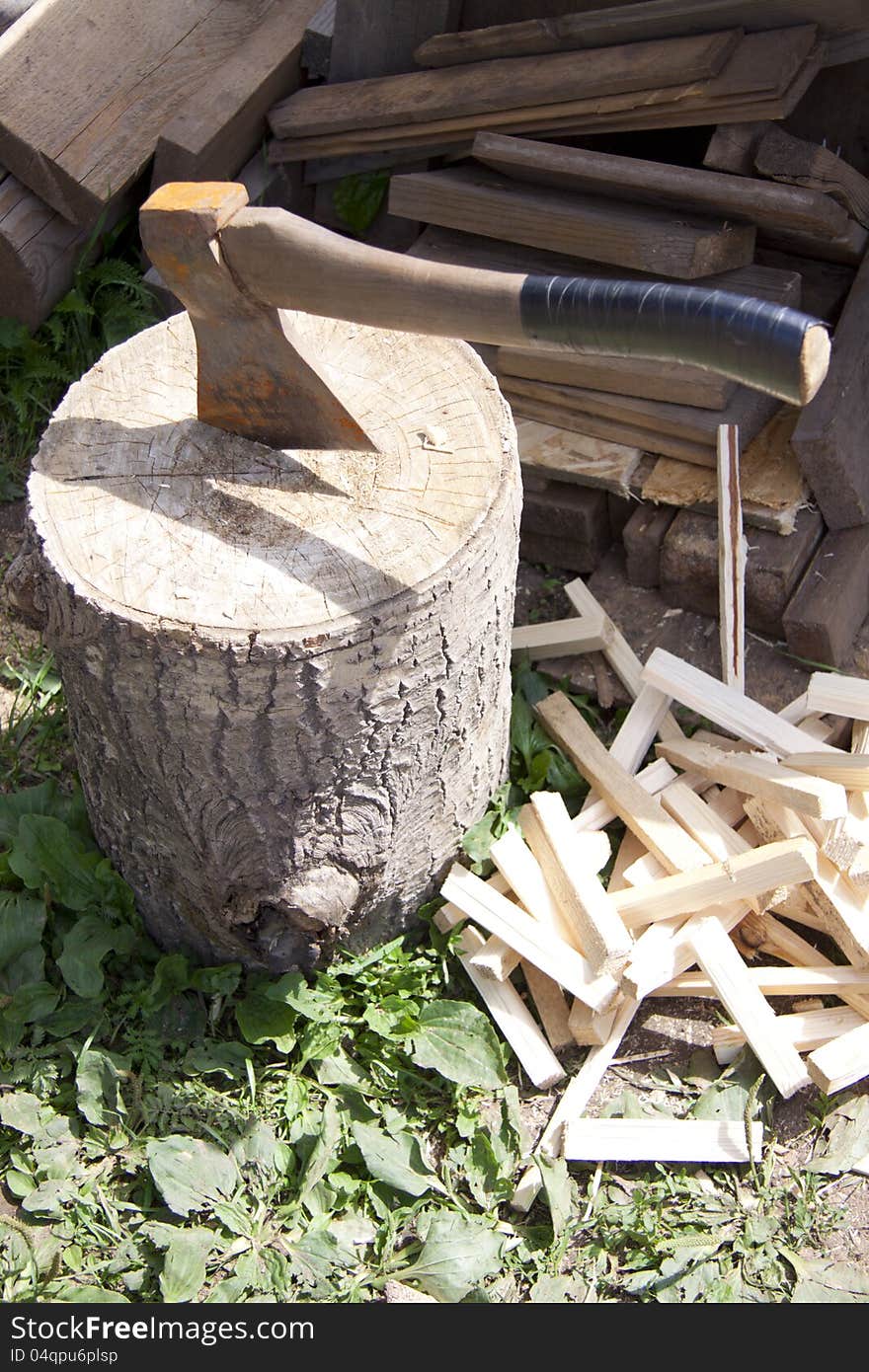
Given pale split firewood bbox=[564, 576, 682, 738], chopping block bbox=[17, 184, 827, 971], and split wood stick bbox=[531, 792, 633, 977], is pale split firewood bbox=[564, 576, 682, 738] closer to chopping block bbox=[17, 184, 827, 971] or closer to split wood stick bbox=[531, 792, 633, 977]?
split wood stick bbox=[531, 792, 633, 977]

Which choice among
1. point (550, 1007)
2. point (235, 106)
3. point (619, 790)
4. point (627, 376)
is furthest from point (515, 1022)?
point (235, 106)

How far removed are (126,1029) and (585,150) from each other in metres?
2.47

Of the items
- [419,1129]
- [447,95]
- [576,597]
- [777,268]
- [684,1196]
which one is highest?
[447,95]

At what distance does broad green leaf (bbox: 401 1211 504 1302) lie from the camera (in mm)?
2453

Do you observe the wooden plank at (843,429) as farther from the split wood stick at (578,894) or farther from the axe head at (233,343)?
the axe head at (233,343)

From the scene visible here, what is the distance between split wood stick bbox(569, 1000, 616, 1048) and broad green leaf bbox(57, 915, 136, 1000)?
3.35 feet

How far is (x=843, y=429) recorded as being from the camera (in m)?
3.21

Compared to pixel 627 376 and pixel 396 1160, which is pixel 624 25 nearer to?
pixel 627 376

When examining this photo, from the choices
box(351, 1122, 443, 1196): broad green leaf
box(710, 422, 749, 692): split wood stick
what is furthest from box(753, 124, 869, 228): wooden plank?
box(351, 1122, 443, 1196): broad green leaf

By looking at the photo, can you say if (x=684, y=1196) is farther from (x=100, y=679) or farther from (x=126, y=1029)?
(x=100, y=679)

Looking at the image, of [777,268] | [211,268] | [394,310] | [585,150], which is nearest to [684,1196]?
[394,310]

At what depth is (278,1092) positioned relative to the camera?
2756 mm

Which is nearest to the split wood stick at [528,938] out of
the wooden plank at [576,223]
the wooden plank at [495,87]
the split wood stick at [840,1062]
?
the split wood stick at [840,1062]

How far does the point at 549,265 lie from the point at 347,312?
139cm
